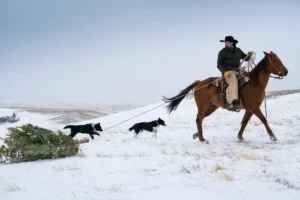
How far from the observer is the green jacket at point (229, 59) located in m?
8.88

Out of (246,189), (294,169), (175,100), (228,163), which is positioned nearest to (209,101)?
(175,100)

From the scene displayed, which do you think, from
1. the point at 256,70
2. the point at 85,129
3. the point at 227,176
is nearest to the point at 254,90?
the point at 256,70

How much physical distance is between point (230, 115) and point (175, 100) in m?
10.6

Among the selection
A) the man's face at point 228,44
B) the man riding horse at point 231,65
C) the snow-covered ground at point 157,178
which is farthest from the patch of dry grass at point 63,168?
the man's face at point 228,44

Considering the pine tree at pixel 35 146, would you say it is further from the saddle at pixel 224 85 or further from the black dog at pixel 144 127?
the black dog at pixel 144 127

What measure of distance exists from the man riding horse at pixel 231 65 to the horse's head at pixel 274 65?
72 cm

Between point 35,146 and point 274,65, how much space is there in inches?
271

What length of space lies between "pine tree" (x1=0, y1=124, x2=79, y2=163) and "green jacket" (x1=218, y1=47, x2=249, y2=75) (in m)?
5.19

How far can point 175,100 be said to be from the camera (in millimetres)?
10055

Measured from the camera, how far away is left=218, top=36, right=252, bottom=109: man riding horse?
335 inches

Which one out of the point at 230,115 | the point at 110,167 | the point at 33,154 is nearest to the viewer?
the point at 110,167

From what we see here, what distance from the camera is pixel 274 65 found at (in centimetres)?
802

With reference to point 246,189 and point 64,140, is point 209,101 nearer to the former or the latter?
point 64,140

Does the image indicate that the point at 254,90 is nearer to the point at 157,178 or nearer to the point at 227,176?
the point at 227,176
